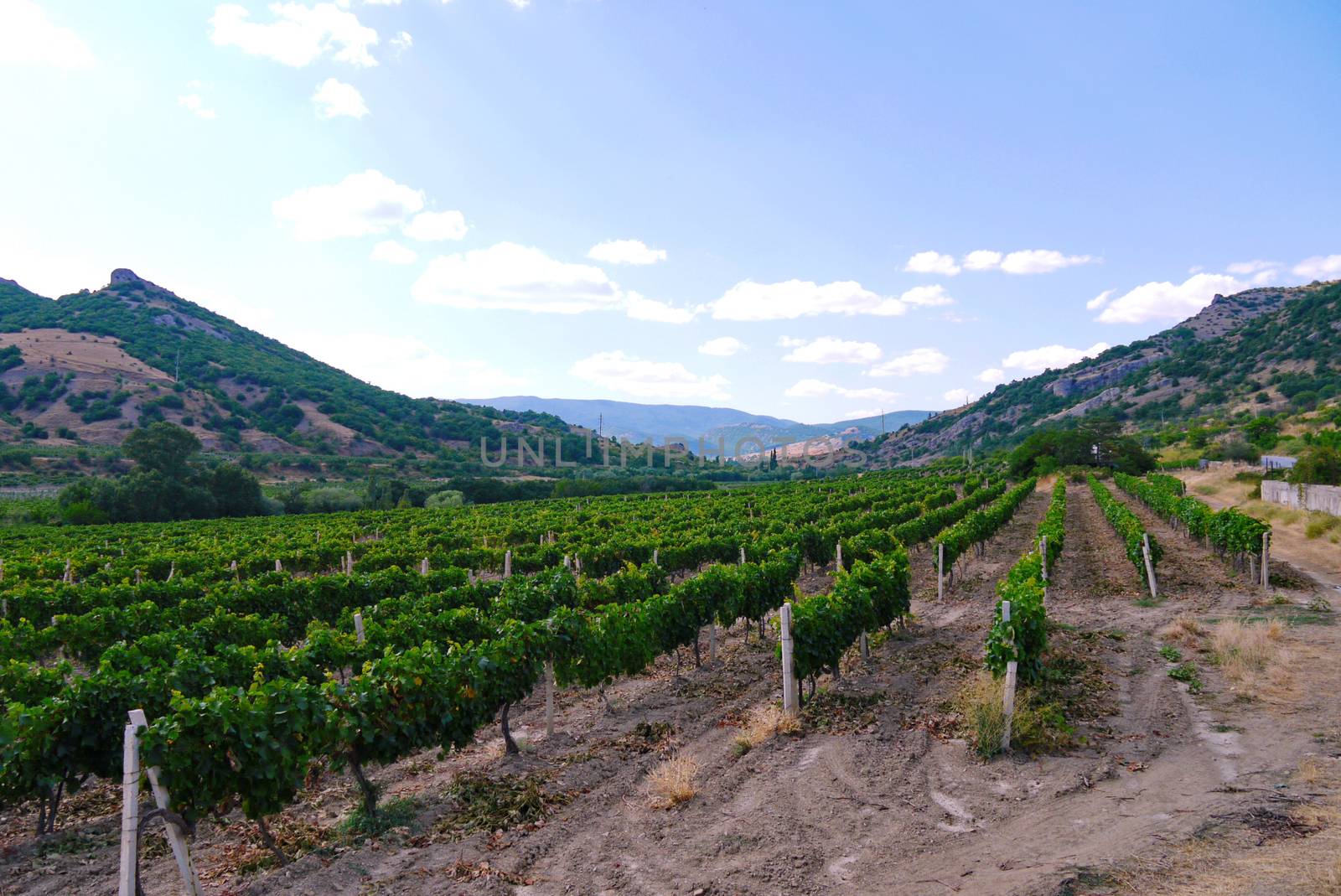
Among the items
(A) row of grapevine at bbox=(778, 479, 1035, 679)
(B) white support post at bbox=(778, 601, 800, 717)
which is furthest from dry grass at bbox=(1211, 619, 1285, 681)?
(B) white support post at bbox=(778, 601, 800, 717)

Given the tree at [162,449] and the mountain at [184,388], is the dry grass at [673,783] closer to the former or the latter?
the tree at [162,449]

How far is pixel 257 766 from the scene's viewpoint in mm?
6574

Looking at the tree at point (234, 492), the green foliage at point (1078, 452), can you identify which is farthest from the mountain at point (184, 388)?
the green foliage at point (1078, 452)

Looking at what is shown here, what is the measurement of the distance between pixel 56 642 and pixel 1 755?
26.9 feet

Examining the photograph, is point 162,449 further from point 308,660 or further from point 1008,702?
point 1008,702

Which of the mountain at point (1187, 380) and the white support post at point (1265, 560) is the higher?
the mountain at point (1187, 380)

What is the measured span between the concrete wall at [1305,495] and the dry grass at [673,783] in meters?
35.9

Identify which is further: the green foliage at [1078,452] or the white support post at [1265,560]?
the green foliage at [1078,452]

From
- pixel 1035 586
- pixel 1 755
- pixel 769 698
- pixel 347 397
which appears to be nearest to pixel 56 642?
pixel 1 755

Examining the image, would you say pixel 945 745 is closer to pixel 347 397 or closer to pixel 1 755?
pixel 1 755

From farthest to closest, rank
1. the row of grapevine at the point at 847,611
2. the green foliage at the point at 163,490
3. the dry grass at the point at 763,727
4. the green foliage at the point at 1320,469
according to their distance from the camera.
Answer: the green foliage at the point at 163,490 < the green foliage at the point at 1320,469 < the row of grapevine at the point at 847,611 < the dry grass at the point at 763,727

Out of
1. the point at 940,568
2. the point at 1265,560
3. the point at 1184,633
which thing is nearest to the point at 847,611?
the point at 1184,633

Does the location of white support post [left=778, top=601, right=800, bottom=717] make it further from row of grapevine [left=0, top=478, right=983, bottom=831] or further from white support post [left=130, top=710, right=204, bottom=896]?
white support post [left=130, top=710, right=204, bottom=896]

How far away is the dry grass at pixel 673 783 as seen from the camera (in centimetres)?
789
